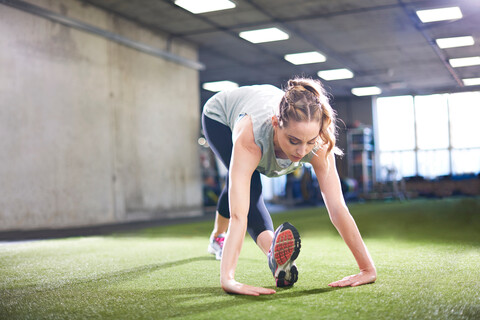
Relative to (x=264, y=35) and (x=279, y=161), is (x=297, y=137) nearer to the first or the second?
(x=279, y=161)

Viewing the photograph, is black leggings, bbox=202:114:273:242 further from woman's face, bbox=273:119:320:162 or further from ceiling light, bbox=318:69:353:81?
ceiling light, bbox=318:69:353:81

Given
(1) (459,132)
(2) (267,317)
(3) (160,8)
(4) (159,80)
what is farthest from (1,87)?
(1) (459,132)

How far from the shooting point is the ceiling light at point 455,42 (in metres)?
9.52

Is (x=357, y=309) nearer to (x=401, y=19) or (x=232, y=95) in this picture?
(x=232, y=95)

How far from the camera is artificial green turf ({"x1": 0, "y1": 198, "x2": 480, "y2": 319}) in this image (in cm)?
159

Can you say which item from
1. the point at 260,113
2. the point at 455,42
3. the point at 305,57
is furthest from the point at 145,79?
the point at 260,113

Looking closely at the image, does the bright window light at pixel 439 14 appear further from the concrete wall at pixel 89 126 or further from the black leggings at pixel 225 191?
the black leggings at pixel 225 191

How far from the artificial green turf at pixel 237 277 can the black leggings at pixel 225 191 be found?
0.24 meters

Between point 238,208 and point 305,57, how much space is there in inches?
363

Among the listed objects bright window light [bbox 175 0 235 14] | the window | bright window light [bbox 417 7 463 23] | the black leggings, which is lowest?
the black leggings

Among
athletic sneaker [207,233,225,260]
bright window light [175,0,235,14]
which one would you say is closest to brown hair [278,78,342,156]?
athletic sneaker [207,233,225,260]

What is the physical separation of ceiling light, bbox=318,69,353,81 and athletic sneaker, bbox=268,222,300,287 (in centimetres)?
1058

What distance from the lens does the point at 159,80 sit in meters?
8.41

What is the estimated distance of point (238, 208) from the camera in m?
1.78
